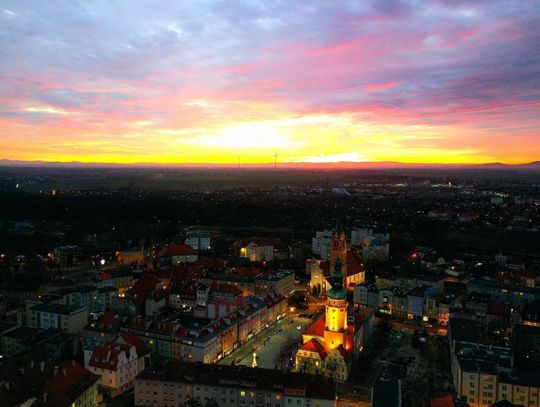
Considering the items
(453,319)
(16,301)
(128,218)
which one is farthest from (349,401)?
(128,218)

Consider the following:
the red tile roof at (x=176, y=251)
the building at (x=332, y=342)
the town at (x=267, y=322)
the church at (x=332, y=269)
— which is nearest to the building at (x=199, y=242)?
the town at (x=267, y=322)

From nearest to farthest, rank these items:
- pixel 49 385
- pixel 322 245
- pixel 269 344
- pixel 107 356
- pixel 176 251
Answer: pixel 49 385 → pixel 107 356 → pixel 269 344 → pixel 176 251 → pixel 322 245

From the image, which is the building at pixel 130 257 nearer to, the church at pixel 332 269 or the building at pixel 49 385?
the church at pixel 332 269

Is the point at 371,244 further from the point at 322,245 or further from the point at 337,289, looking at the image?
the point at 337,289

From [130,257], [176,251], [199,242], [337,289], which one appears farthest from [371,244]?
[337,289]

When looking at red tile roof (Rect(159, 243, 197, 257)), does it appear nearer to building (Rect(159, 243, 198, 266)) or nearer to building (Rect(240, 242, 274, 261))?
building (Rect(159, 243, 198, 266))

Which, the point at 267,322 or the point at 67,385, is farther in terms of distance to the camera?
the point at 267,322

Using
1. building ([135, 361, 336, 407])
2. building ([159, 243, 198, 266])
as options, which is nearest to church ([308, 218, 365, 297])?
building ([159, 243, 198, 266])

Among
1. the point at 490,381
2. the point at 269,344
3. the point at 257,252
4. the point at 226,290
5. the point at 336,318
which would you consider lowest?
the point at 269,344
